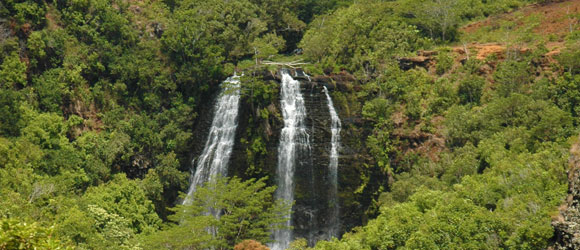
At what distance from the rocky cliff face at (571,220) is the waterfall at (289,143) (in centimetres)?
1825

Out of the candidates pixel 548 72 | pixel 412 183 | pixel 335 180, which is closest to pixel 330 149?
pixel 335 180

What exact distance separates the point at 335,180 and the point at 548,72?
49.8 ft

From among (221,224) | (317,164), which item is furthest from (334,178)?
(221,224)

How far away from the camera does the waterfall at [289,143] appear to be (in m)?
32.6

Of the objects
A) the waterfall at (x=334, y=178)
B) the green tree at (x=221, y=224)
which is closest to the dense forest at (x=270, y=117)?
the green tree at (x=221, y=224)

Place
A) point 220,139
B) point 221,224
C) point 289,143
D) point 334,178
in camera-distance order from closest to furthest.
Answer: point 221,224, point 334,178, point 289,143, point 220,139

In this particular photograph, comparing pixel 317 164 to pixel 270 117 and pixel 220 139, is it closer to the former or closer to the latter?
pixel 270 117

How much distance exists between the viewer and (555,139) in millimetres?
24531

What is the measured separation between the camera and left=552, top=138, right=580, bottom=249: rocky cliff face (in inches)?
564

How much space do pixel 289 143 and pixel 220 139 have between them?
17.2 ft

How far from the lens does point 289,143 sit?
110ft

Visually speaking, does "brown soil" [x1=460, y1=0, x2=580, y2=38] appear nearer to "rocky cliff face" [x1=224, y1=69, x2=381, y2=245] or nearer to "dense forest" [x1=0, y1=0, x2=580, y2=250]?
"dense forest" [x1=0, y1=0, x2=580, y2=250]

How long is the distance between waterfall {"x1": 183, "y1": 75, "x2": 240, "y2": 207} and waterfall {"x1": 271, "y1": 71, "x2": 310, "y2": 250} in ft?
12.3

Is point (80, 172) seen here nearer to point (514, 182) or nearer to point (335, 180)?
point (335, 180)
